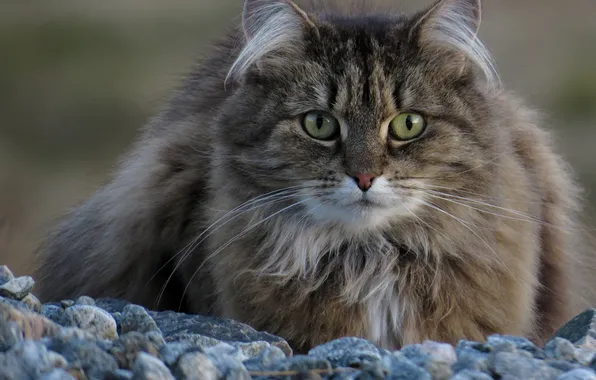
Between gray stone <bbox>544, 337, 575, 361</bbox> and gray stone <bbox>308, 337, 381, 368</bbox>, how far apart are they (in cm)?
44

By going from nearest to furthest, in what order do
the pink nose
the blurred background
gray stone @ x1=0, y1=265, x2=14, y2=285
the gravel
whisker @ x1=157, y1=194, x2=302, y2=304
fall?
1. the gravel
2. gray stone @ x1=0, y1=265, x2=14, y2=285
3. the pink nose
4. whisker @ x1=157, y1=194, x2=302, y2=304
5. the blurred background

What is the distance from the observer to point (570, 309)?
3.84 m

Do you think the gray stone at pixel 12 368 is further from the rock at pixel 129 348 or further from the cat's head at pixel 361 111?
the cat's head at pixel 361 111

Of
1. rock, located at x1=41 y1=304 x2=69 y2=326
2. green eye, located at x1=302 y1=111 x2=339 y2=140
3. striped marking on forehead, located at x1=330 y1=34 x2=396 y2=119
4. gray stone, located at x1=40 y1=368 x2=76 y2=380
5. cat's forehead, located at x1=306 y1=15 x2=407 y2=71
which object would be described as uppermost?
cat's forehead, located at x1=306 y1=15 x2=407 y2=71

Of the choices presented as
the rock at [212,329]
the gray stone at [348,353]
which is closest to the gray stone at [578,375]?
the gray stone at [348,353]

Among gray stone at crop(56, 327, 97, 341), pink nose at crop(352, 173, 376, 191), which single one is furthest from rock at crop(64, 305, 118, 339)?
pink nose at crop(352, 173, 376, 191)

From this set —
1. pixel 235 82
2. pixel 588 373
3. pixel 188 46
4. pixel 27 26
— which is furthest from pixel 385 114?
pixel 27 26

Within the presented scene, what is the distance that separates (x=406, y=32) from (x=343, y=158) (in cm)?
51

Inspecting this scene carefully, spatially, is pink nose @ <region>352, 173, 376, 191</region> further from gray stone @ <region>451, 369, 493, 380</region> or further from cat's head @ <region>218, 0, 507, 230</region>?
gray stone @ <region>451, 369, 493, 380</region>

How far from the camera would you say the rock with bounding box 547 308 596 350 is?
2.75m

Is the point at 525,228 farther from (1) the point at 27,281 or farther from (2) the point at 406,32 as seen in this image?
(1) the point at 27,281

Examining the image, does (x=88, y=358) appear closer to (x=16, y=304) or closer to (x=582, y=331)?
(x=16, y=304)

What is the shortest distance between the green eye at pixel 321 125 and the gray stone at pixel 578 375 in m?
1.16

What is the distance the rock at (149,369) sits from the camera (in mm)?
2156
